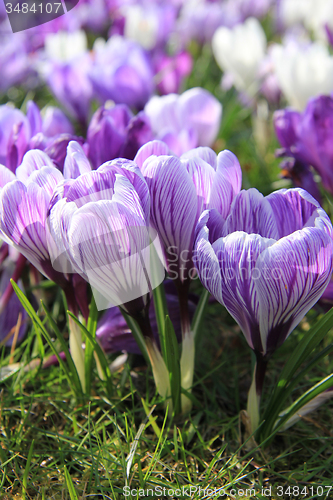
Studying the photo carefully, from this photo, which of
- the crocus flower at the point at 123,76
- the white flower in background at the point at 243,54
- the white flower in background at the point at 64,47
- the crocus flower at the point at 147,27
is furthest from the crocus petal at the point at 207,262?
the crocus flower at the point at 147,27

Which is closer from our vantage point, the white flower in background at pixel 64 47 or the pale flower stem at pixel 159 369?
the pale flower stem at pixel 159 369

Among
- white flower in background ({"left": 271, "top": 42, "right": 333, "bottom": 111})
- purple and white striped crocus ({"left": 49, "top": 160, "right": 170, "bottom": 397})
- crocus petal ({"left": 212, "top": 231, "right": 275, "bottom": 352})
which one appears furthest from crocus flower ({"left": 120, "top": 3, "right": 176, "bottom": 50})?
crocus petal ({"left": 212, "top": 231, "right": 275, "bottom": 352})

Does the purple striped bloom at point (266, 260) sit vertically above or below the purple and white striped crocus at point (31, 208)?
below

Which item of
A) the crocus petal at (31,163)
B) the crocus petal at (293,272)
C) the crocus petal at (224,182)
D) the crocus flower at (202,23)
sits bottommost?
the crocus petal at (293,272)

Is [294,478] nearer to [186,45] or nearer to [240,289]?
[240,289]

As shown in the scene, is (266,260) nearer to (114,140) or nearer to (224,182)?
(224,182)

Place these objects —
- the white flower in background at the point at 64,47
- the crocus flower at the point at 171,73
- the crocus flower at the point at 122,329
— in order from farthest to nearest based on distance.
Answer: the white flower in background at the point at 64,47, the crocus flower at the point at 171,73, the crocus flower at the point at 122,329

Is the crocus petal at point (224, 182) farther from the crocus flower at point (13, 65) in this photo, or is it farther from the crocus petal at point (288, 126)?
the crocus flower at point (13, 65)

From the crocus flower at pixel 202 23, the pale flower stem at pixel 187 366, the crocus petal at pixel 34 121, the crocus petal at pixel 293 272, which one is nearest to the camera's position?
the crocus petal at pixel 293 272

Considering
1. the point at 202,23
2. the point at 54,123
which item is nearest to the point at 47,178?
the point at 54,123
